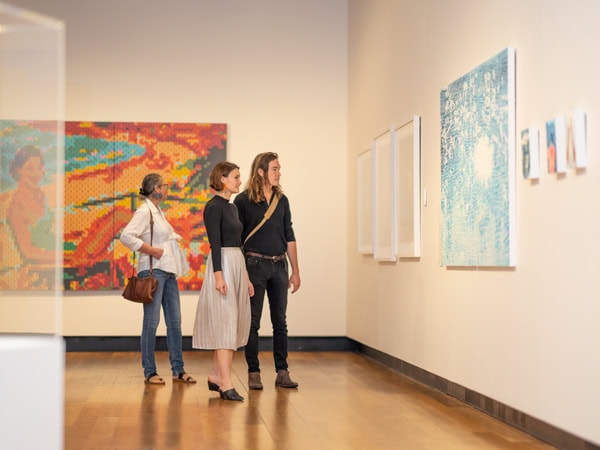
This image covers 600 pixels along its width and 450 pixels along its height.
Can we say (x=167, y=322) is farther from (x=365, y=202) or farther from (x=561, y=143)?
(x=561, y=143)

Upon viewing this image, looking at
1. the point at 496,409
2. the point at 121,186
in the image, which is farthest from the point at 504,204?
the point at 121,186

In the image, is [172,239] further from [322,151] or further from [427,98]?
[322,151]

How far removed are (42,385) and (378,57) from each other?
6.39 meters

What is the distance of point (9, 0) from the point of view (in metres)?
3.01

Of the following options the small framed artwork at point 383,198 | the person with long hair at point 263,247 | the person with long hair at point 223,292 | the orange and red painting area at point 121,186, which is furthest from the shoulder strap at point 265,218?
the orange and red painting area at point 121,186

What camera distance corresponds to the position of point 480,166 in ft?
19.0

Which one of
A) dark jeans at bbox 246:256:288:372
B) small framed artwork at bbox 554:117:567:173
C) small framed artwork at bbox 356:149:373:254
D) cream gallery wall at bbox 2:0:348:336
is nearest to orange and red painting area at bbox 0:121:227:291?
cream gallery wall at bbox 2:0:348:336

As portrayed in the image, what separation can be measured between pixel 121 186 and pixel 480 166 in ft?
17.3

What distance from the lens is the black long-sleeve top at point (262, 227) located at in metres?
6.90

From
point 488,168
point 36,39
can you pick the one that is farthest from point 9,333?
point 488,168

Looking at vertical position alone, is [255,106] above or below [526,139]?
above

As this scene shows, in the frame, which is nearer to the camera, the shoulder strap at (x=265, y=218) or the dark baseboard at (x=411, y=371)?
the dark baseboard at (x=411, y=371)

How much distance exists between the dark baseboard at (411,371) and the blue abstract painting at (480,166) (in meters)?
0.83

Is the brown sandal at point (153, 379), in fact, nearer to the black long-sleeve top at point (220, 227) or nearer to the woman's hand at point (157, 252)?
the woman's hand at point (157, 252)
